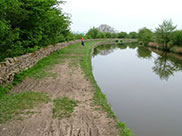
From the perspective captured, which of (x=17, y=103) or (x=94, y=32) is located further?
(x=94, y=32)

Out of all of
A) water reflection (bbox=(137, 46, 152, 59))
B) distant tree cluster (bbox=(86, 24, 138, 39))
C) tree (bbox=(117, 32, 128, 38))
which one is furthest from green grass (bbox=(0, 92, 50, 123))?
tree (bbox=(117, 32, 128, 38))

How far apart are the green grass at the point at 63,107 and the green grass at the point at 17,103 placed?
476mm

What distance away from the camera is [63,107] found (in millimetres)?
4906

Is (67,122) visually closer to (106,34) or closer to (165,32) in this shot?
(165,32)

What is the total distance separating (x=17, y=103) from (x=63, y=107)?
144 cm

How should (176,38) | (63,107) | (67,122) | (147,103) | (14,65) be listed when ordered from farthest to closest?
(176,38)
(14,65)
(147,103)
(63,107)
(67,122)

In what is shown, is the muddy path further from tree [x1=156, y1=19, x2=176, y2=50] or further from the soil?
tree [x1=156, y1=19, x2=176, y2=50]

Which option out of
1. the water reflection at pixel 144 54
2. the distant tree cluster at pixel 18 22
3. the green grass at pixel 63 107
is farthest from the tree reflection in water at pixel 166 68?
the distant tree cluster at pixel 18 22

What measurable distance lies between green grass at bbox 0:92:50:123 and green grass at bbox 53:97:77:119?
476mm

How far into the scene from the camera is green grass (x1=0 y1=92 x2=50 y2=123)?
4373 millimetres

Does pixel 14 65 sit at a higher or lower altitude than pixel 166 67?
higher

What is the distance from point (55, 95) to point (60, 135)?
2.36m

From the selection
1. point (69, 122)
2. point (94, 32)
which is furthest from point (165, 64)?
point (94, 32)

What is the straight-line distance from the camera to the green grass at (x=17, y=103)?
437cm
